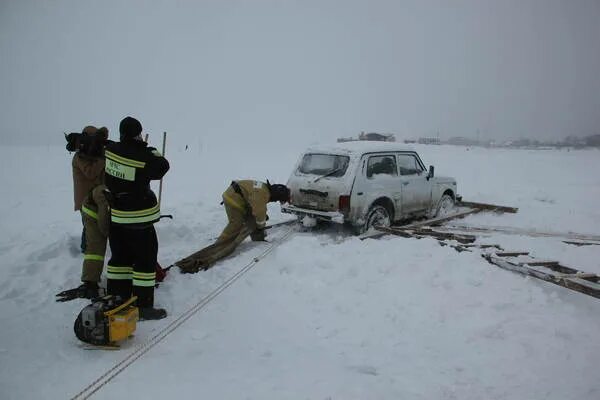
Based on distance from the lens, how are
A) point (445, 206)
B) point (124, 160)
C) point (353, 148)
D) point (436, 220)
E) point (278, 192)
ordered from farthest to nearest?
1. point (445, 206)
2. point (436, 220)
3. point (353, 148)
4. point (278, 192)
5. point (124, 160)

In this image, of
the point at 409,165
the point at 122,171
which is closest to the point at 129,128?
the point at 122,171

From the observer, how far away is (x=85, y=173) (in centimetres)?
504

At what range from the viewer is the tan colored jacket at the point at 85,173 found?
16.5 feet

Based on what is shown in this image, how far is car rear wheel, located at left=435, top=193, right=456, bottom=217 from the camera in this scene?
9.07m

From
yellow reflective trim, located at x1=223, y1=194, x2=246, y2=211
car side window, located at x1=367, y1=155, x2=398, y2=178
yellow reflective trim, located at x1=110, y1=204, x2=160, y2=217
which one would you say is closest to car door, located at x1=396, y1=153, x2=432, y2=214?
car side window, located at x1=367, y1=155, x2=398, y2=178

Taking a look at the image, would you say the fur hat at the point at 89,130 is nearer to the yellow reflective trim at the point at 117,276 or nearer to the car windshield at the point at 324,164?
the yellow reflective trim at the point at 117,276

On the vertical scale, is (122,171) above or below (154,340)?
above

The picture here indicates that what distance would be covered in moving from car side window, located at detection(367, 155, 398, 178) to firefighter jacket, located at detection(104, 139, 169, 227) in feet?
13.8

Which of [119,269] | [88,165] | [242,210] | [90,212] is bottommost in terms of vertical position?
[119,269]

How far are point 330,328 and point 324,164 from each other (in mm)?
4085

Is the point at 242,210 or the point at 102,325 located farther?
the point at 242,210

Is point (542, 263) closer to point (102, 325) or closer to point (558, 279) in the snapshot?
point (558, 279)

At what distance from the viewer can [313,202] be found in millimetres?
7344

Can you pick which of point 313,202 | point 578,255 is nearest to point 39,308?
point 313,202
